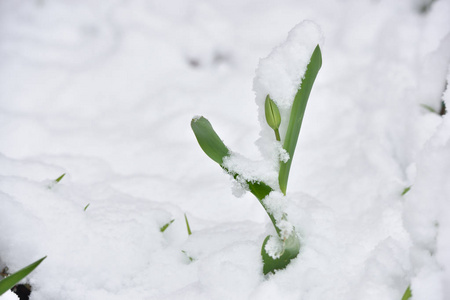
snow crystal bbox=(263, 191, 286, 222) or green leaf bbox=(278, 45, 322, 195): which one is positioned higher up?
green leaf bbox=(278, 45, 322, 195)

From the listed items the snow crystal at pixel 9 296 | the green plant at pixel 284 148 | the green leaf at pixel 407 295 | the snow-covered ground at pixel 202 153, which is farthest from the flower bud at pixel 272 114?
the snow crystal at pixel 9 296

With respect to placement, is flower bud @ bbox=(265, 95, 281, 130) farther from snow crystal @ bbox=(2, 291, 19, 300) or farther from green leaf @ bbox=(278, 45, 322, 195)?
snow crystal @ bbox=(2, 291, 19, 300)

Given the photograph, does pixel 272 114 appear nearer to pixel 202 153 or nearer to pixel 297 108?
pixel 297 108

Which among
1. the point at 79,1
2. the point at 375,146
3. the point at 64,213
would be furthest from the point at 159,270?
the point at 79,1

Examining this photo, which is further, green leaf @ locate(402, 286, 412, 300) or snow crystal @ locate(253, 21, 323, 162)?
snow crystal @ locate(253, 21, 323, 162)

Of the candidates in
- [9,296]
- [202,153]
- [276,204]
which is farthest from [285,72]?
[202,153]

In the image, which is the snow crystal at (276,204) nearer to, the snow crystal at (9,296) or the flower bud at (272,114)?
the flower bud at (272,114)

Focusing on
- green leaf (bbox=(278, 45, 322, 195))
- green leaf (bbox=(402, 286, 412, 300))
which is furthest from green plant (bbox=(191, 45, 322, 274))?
green leaf (bbox=(402, 286, 412, 300))
